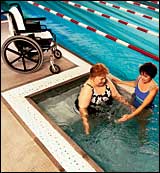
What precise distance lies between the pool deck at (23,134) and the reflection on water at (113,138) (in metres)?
0.23

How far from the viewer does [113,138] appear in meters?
3.05

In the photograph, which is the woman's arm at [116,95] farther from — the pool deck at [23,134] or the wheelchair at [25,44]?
the wheelchair at [25,44]

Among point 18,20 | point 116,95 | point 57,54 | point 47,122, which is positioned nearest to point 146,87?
point 116,95

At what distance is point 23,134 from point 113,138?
1058mm

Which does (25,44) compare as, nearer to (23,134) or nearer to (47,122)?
(47,122)

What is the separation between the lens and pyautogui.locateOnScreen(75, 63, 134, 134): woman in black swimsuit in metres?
2.57

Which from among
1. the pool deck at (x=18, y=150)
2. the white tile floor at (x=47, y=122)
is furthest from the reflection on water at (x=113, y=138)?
the pool deck at (x=18, y=150)

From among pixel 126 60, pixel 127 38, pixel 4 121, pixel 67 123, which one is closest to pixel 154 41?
pixel 127 38

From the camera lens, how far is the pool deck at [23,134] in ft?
8.39

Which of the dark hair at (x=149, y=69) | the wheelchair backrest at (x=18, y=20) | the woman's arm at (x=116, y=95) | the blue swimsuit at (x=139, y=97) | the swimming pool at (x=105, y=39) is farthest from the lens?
the swimming pool at (x=105, y=39)

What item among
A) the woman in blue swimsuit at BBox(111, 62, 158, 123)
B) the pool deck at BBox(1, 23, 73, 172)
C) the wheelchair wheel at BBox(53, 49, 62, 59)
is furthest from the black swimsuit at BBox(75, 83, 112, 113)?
the wheelchair wheel at BBox(53, 49, 62, 59)

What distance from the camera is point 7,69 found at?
161 inches

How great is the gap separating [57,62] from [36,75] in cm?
54

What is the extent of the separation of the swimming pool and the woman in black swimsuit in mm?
827
